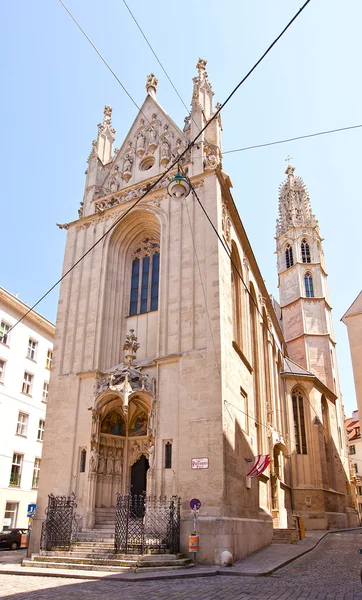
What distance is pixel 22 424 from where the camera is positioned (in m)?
31.2

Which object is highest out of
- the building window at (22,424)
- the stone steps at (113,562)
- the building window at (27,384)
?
the building window at (27,384)

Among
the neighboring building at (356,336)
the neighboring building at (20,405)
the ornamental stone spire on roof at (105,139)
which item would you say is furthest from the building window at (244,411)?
the ornamental stone spire on roof at (105,139)

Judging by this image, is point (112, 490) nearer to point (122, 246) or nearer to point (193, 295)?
point (193, 295)

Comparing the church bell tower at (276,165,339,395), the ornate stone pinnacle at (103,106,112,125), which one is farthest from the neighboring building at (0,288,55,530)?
the church bell tower at (276,165,339,395)

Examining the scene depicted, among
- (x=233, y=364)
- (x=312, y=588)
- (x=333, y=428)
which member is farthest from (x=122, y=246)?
(x=333, y=428)

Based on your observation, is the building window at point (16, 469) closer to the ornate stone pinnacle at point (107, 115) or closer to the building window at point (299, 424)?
the building window at point (299, 424)

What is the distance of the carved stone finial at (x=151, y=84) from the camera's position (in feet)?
91.0

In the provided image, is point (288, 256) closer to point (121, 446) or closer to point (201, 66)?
point (201, 66)

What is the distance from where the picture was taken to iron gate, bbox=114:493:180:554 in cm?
1362

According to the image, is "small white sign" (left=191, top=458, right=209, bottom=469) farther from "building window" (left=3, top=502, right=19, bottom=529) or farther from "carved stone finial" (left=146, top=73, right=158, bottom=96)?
"carved stone finial" (left=146, top=73, right=158, bottom=96)

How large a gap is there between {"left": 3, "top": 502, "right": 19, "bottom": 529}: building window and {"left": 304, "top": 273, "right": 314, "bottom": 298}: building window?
32545mm

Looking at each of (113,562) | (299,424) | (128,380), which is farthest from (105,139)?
(299,424)

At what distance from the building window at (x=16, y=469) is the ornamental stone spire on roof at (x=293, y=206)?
36.5 meters

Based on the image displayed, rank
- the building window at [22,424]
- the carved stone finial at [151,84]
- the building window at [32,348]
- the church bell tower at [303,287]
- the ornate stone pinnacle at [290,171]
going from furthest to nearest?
1. the ornate stone pinnacle at [290,171]
2. the church bell tower at [303,287]
3. the building window at [32,348]
4. the building window at [22,424]
5. the carved stone finial at [151,84]
